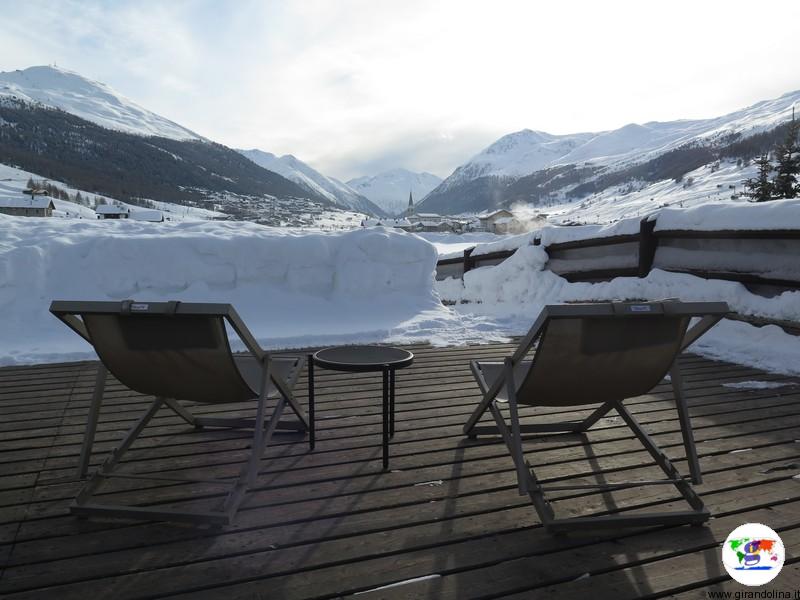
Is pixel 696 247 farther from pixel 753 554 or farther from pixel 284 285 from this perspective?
pixel 284 285

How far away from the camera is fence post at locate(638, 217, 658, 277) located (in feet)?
22.5

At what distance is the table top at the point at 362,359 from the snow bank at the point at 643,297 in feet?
11.8

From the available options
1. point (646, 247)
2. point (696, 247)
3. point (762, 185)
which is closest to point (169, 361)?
point (696, 247)

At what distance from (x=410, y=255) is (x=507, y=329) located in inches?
77.7

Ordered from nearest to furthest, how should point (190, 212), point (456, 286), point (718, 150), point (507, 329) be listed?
point (507, 329) → point (456, 286) → point (190, 212) → point (718, 150)

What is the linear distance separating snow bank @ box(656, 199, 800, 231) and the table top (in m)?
4.57

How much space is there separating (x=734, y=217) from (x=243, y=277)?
20.5 feet

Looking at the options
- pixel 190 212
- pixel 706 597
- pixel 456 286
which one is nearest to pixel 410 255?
pixel 456 286

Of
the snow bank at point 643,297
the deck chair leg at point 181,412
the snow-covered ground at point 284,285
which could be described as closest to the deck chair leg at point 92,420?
the deck chair leg at point 181,412

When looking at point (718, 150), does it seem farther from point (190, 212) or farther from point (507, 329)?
point (507, 329)

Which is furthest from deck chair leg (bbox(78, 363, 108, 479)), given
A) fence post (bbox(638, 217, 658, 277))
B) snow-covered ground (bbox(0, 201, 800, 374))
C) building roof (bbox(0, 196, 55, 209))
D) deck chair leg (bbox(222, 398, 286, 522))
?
building roof (bbox(0, 196, 55, 209))

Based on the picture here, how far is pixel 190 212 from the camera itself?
110m

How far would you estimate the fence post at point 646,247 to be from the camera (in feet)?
22.5

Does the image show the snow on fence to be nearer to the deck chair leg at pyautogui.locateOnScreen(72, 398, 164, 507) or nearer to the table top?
the table top
